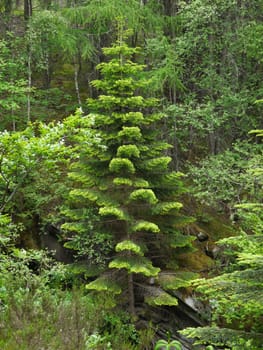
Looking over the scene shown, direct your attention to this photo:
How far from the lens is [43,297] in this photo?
17.2 ft

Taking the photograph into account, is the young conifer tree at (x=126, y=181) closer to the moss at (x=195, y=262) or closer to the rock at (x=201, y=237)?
the moss at (x=195, y=262)

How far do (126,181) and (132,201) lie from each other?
95cm

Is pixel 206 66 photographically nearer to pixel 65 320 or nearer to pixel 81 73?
pixel 81 73

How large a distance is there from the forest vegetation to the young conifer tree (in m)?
0.04

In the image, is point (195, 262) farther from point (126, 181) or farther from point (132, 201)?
point (126, 181)

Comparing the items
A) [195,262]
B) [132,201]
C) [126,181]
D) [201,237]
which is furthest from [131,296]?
[201,237]

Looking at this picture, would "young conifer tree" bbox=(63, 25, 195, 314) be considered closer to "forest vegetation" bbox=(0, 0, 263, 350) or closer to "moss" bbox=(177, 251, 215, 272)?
"forest vegetation" bbox=(0, 0, 263, 350)

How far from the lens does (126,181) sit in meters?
9.36

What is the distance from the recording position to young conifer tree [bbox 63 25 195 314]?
945 centimetres

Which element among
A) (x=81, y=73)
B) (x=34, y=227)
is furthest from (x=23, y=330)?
(x=81, y=73)

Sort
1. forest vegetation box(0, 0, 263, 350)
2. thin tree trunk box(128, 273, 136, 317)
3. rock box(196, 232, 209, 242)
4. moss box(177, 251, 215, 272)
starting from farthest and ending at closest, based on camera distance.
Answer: rock box(196, 232, 209, 242), moss box(177, 251, 215, 272), thin tree trunk box(128, 273, 136, 317), forest vegetation box(0, 0, 263, 350)

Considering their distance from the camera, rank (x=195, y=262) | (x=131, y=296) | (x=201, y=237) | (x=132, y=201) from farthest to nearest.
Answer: (x=201, y=237) → (x=195, y=262) → (x=132, y=201) → (x=131, y=296)

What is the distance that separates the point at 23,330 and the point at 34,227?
27.1ft

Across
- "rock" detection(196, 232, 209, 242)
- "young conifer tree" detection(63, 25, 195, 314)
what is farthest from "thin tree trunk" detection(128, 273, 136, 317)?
"rock" detection(196, 232, 209, 242)
